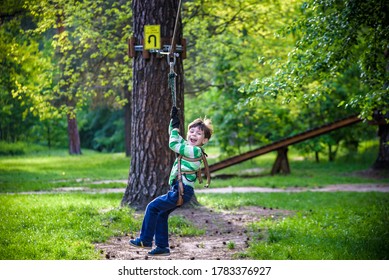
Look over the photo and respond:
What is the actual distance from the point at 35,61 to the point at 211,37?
4293mm

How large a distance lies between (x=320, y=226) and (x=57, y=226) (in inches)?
118

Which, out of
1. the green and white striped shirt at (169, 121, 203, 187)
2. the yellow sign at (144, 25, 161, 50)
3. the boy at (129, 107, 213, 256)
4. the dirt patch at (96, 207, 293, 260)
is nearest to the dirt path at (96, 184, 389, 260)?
the dirt patch at (96, 207, 293, 260)

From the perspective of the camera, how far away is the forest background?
21.6 ft

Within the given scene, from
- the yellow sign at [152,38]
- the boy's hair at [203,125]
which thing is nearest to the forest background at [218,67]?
the yellow sign at [152,38]

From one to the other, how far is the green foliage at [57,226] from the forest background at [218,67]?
1.12 m

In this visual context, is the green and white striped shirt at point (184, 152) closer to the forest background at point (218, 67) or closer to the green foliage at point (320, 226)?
the green foliage at point (320, 226)

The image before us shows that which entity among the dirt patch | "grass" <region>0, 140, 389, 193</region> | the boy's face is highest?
the boy's face

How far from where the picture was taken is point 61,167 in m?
13.0

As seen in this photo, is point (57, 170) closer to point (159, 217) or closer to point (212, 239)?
point (212, 239)

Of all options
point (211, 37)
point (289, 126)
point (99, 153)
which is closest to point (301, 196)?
point (211, 37)

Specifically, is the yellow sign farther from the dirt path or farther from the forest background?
the dirt path

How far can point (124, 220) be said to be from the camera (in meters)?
6.68
